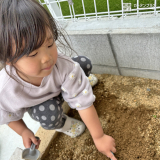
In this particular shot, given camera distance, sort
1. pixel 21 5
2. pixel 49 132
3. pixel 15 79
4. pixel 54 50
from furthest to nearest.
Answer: pixel 49 132 → pixel 15 79 → pixel 54 50 → pixel 21 5

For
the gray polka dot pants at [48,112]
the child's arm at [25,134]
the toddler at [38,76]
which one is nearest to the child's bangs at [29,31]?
the toddler at [38,76]

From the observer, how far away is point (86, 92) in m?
1.03

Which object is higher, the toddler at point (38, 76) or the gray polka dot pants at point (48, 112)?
the toddler at point (38, 76)

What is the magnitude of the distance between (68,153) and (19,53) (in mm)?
916

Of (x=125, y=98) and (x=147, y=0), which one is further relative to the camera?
(x=147, y=0)

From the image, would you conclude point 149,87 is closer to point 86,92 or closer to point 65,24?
point 86,92

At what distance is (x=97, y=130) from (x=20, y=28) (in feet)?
2.51

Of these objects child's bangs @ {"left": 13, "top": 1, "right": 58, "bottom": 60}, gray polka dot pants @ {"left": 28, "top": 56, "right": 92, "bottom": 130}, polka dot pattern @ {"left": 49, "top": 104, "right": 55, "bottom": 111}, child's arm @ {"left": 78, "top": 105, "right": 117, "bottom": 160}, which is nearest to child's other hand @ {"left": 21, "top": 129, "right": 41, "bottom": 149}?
gray polka dot pants @ {"left": 28, "top": 56, "right": 92, "bottom": 130}

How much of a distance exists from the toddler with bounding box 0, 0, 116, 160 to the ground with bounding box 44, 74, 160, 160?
4.1 inches

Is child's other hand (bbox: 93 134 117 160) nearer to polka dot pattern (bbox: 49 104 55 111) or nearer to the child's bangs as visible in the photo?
polka dot pattern (bbox: 49 104 55 111)

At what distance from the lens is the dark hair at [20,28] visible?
643 mm

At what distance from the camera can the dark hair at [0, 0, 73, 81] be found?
64 centimetres

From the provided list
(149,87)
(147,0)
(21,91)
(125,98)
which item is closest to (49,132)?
(21,91)

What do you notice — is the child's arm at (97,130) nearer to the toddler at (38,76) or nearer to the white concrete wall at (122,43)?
the toddler at (38,76)
